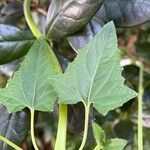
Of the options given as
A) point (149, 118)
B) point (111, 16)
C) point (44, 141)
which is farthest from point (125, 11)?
point (44, 141)

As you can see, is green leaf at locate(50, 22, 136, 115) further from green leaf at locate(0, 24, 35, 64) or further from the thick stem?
green leaf at locate(0, 24, 35, 64)

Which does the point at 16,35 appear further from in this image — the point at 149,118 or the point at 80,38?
the point at 149,118

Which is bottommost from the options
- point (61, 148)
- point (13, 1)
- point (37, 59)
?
point (61, 148)

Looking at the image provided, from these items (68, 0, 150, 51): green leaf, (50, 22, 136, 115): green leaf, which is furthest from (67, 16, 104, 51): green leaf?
(50, 22, 136, 115): green leaf

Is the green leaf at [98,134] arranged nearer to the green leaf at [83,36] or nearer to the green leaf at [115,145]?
the green leaf at [115,145]

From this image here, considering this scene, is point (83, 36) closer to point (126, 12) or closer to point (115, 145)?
point (126, 12)

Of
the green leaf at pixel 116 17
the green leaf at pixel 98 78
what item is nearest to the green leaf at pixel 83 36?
the green leaf at pixel 116 17

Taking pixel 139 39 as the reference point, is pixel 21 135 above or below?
below
